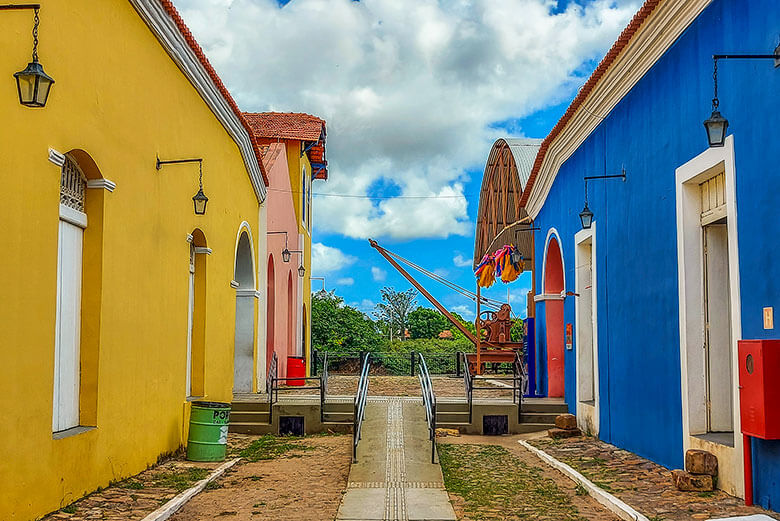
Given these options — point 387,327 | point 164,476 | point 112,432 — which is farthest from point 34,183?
point 387,327

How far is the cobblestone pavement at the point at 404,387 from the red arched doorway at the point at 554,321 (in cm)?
96

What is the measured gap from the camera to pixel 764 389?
6.55 metres

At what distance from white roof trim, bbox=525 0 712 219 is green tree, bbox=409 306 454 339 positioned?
2649 centimetres

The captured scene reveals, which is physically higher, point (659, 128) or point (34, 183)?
point (659, 128)

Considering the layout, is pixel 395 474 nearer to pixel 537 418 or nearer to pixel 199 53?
pixel 537 418

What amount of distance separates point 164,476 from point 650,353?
5826mm

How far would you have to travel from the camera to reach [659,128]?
946 centimetres

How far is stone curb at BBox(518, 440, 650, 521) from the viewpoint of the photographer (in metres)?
7.07

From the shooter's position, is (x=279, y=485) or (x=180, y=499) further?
(x=279, y=485)

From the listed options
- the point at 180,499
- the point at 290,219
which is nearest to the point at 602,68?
the point at 180,499

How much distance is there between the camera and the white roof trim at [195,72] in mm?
9234

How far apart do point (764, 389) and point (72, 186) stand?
6.30m

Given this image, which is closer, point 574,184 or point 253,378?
point 574,184

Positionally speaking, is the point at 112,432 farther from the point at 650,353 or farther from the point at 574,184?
the point at 574,184
